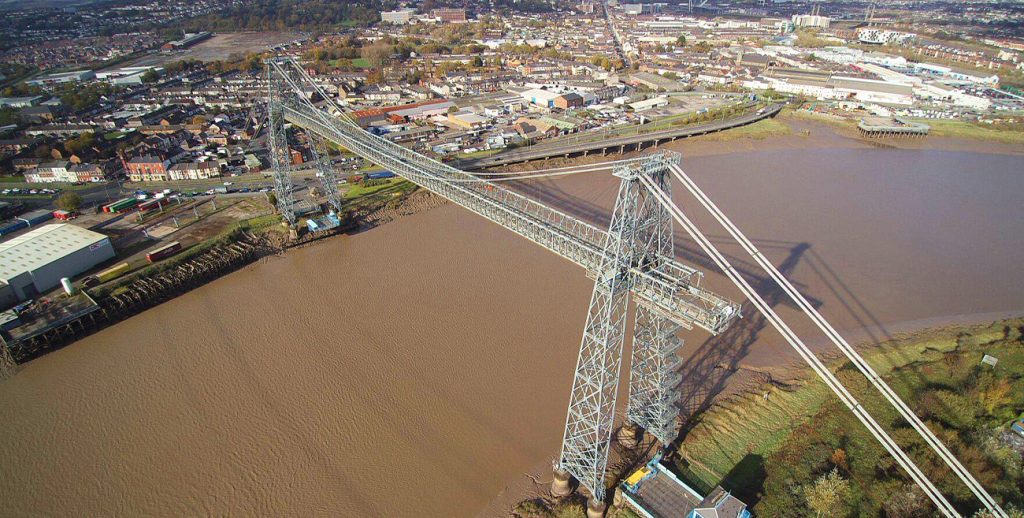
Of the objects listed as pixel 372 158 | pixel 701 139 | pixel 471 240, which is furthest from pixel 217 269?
pixel 701 139

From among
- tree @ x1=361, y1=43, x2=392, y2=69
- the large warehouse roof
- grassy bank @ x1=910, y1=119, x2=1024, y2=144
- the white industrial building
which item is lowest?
the large warehouse roof

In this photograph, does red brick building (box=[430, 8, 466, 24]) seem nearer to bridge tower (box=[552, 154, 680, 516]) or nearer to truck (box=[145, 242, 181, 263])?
truck (box=[145, 242, 181, 263])

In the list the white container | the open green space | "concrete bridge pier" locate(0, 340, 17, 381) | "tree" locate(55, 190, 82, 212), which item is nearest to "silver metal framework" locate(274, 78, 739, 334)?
the open green space

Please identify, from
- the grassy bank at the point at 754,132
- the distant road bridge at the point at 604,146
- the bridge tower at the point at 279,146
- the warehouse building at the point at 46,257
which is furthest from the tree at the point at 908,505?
the grassy bank at the point at 754,132

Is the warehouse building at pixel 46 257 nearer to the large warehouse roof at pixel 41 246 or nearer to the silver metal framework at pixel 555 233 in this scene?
the large warehouse roof at pixel 41 246

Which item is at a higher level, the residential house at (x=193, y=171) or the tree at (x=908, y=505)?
the residential house at (x=193, y=171)

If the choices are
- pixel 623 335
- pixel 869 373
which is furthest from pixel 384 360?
pixel 869 373

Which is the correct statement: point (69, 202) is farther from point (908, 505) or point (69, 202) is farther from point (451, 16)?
point (451, 16)
